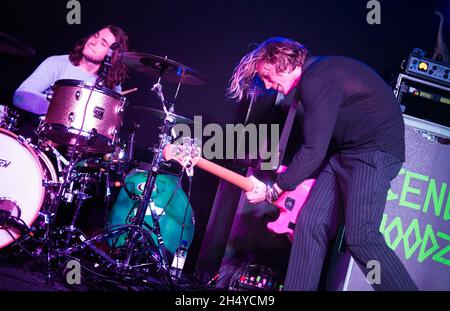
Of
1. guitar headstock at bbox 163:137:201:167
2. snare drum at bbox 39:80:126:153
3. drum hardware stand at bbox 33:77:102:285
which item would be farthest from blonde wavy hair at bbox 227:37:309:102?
drum hardware stand at bbox 33:77:102:285

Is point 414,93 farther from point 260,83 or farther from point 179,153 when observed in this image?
point 179,153

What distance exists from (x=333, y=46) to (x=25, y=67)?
2.89 meters

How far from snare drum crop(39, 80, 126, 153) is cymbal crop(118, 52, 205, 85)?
13.5 inches

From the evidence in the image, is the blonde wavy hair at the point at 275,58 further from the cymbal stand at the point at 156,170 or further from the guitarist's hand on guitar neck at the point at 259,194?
the cymbal stand at the point at 156,170

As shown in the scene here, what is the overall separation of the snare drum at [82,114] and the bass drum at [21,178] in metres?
0.18

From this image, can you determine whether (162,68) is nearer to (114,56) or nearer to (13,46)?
(114,56)

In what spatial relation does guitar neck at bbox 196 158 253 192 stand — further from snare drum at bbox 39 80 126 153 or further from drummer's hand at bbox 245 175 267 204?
snare drum at bbox 39 80 126 153

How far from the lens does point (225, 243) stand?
362 cm

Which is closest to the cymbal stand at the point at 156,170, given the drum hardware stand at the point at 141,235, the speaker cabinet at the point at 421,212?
the drum hardware stand at the point at 141,235

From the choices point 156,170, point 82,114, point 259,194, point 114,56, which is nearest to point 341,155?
point 259,194

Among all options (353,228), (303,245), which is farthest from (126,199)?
(353,228)

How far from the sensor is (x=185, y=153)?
2.67m

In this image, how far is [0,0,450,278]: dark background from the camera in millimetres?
4027

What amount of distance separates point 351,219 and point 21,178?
2.06 metres
